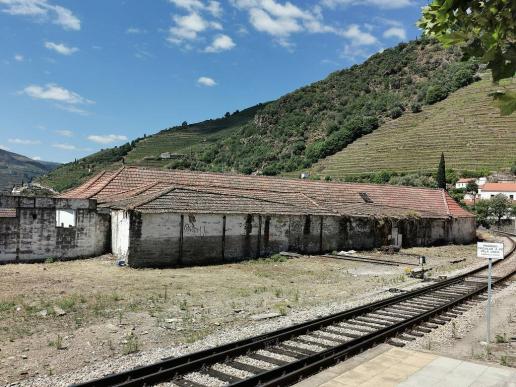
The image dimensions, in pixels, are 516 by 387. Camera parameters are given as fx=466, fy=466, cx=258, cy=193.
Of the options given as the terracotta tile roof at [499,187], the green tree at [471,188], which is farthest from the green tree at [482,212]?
the terracotta tile roof at [499,187]

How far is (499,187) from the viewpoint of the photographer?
7488 centimetres

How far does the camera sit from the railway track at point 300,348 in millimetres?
8227

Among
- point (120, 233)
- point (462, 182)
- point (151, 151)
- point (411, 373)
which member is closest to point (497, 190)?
point (462, 182)

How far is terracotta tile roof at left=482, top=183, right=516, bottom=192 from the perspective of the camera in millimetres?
74562

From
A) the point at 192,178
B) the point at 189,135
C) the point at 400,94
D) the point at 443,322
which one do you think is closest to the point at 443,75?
the point at 400,94

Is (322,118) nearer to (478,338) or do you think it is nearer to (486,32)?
(478,338)

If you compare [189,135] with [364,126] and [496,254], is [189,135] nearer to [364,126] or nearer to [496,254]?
[364,126]

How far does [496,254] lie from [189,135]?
162 metres

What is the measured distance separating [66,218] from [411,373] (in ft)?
66.0

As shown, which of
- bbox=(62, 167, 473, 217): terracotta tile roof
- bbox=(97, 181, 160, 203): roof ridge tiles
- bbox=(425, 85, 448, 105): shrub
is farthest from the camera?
bbox=(425, 85, 448, 105): shrub

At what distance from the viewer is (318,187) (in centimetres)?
3641

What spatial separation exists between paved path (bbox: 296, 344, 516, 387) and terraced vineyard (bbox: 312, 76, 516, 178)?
2848 inches

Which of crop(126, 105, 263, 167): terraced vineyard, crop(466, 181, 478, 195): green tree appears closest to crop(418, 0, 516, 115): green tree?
crop(466, 181, 478, 195): green tree

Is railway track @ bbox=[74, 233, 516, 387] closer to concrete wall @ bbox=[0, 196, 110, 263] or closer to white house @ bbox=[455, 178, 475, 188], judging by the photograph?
concrete wall @ bbox=[0, 196, 110, 263]
